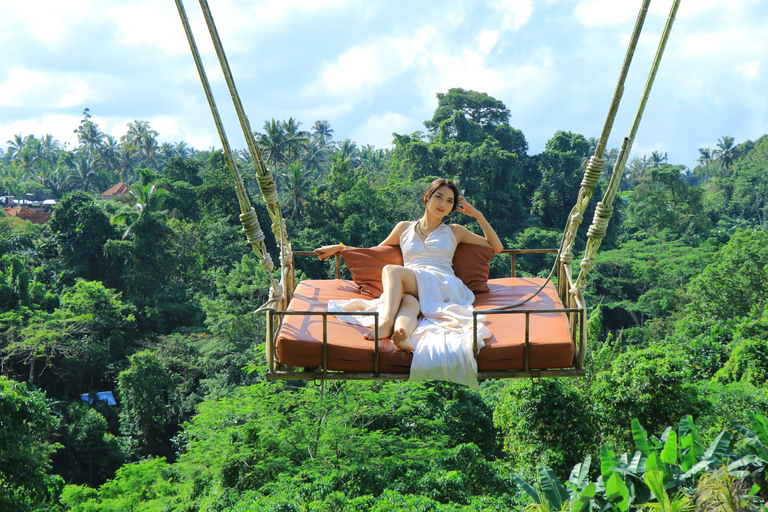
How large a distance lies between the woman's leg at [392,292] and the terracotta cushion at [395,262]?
0.56 metres

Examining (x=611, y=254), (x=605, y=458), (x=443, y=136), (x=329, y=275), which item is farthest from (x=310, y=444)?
(x=443, y=136)

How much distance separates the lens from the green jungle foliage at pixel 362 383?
826 cm

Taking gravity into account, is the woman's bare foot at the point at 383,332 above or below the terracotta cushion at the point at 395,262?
below

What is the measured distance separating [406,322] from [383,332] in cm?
13

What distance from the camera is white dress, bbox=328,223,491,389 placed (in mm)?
3086

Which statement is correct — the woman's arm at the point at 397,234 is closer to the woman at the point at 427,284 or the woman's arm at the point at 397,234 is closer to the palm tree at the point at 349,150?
the woman at the point at 427,284

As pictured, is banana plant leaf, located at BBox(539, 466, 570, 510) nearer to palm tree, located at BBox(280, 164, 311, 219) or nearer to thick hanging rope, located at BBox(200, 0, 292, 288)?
thick hanging rope, located at BBox(200, 0, 292, 288)

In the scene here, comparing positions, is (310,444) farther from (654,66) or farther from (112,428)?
(112,428)

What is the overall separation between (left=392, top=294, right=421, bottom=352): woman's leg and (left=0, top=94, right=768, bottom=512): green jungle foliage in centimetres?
359

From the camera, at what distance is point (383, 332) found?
3.30 meters

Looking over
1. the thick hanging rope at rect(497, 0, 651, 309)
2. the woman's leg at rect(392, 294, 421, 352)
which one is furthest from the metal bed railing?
the thick hanging rope at rect(497, 0, 651, 309)

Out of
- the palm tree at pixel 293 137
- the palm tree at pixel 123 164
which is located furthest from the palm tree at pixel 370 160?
the palm tree at pixel 123 164

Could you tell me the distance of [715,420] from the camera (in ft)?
34.4

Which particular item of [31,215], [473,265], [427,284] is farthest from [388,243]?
Answer: [31,215]
